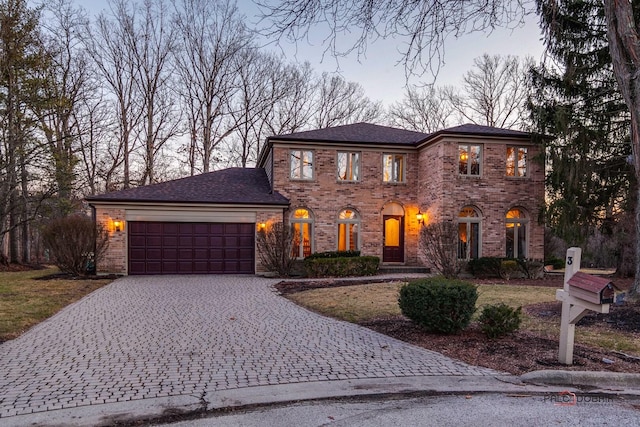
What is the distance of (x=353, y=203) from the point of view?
1777 cm

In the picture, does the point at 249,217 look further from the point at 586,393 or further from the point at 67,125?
the point at 67,125

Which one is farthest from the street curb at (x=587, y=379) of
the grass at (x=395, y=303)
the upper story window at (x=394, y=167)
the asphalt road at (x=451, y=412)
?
the upper story window at (x=394, y=167)

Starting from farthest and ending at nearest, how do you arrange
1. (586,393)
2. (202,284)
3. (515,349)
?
1. (202,284)
2. (515,349)
3. (586,393)

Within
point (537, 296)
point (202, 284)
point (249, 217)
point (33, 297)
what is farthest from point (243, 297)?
point (537, 296)

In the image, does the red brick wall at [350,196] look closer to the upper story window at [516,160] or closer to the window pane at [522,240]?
the upper story window at [516,160]

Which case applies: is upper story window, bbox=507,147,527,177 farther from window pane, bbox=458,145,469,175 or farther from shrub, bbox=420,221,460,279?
shrub, bbox=420,221,460,279

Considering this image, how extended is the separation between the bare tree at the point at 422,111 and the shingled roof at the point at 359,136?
12945 millimetres

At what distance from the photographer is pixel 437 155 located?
1655cm

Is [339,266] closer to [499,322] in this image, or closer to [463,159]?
[463,159]

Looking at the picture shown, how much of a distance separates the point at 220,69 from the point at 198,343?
2362cm

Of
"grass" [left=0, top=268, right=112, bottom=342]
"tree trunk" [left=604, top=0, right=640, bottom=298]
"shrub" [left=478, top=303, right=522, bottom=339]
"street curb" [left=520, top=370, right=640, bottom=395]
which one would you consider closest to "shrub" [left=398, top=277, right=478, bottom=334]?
"shrub" [left=478, top=303, right=522, bottom=339]

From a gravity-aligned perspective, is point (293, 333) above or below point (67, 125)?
below

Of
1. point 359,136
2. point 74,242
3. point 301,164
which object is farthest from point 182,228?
point 359,136

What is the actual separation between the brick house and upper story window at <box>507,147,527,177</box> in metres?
0.04
